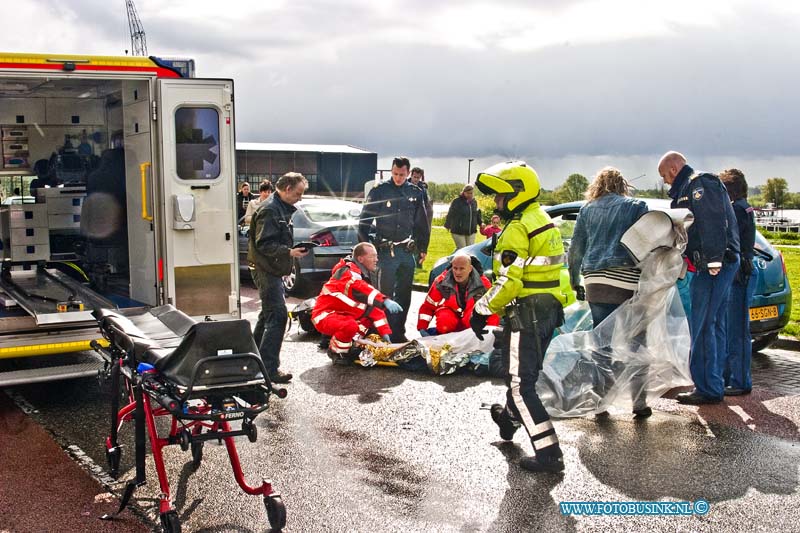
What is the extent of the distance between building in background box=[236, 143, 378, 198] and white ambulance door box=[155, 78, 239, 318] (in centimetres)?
2225

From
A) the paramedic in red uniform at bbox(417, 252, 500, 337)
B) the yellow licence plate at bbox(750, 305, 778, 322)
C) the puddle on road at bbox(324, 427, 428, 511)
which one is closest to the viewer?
the puddle on road at bbox(324, 427, 428, 511)

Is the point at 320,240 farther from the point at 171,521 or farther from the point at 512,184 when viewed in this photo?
the point at 171,521

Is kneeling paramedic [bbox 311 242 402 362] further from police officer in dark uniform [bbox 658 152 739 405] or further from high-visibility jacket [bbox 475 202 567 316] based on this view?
high-visibility jacket [bbox 475 202 567 316]

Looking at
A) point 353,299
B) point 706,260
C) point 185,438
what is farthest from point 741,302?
point 185,438

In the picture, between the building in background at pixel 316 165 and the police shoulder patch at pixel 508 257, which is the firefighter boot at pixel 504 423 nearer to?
the police shoulder patch at pixel 508 257

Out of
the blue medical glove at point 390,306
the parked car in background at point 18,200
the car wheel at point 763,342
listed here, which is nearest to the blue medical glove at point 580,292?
the blue medical glove at point 390,306

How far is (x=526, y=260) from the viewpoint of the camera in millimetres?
5727

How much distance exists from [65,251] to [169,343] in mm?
6441

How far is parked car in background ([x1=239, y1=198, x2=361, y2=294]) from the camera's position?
1403 centimetres

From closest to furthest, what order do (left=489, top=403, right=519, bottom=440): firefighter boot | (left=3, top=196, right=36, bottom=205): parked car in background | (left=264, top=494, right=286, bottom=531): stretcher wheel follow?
(left=264, top=494, right=286, bottom=531): stretcher wheel
(left=489, top=403, right=519, bottom=440): firefighter boot
(left=3, top=196, right=36, bottom=205): parked car in background

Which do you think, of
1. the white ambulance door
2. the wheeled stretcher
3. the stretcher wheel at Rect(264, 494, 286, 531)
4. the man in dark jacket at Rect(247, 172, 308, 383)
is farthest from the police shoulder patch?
the white ambulance door

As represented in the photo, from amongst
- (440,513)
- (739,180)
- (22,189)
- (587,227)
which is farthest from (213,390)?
(22,189)

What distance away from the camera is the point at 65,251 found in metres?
10.8

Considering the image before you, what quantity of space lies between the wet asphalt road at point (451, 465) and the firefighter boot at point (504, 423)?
0.09 meters
